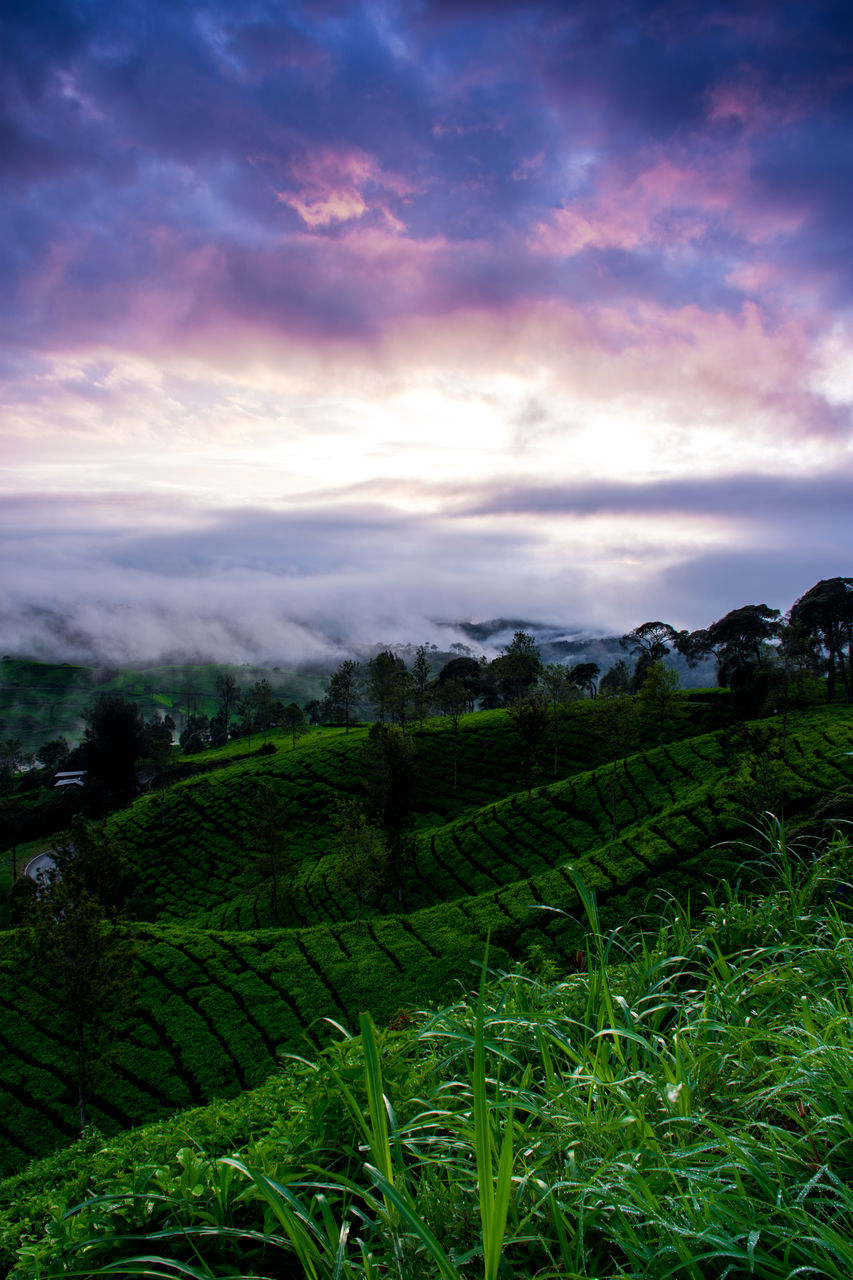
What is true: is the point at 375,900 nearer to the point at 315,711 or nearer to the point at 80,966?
the point at 80,966

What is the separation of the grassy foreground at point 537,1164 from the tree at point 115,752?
327 feet

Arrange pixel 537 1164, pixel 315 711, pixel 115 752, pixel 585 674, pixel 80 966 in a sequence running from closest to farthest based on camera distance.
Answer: pixel 537 1164 → pixel 80 966 → pixel 115 752 → pixel 585 674 → pixel 315 711

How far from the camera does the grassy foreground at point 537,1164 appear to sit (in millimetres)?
2688

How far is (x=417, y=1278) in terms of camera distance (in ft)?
8.84

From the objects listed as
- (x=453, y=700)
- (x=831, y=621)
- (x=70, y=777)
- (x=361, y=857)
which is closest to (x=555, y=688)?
(x=453, y=700)

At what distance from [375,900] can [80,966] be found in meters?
22.6

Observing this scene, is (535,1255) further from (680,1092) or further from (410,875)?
(410,875)

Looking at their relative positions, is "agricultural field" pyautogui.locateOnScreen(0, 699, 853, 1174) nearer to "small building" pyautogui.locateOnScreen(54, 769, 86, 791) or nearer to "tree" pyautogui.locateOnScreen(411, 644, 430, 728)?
"tree" pyautogui.locateOnScreen(411, 644, 430, 728)

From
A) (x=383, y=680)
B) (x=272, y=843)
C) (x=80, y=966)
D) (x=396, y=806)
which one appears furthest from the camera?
(x=383, y=680)

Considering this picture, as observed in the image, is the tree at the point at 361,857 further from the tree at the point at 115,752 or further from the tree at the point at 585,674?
the tree at the point at 585,674

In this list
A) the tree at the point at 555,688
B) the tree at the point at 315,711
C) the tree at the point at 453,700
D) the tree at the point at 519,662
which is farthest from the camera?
the tree at the point at 315,711

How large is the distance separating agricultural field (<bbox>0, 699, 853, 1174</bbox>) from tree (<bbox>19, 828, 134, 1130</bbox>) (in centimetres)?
76

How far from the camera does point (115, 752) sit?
315 ft

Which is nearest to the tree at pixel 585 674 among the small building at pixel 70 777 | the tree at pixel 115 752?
the tree at pixel 115 752
